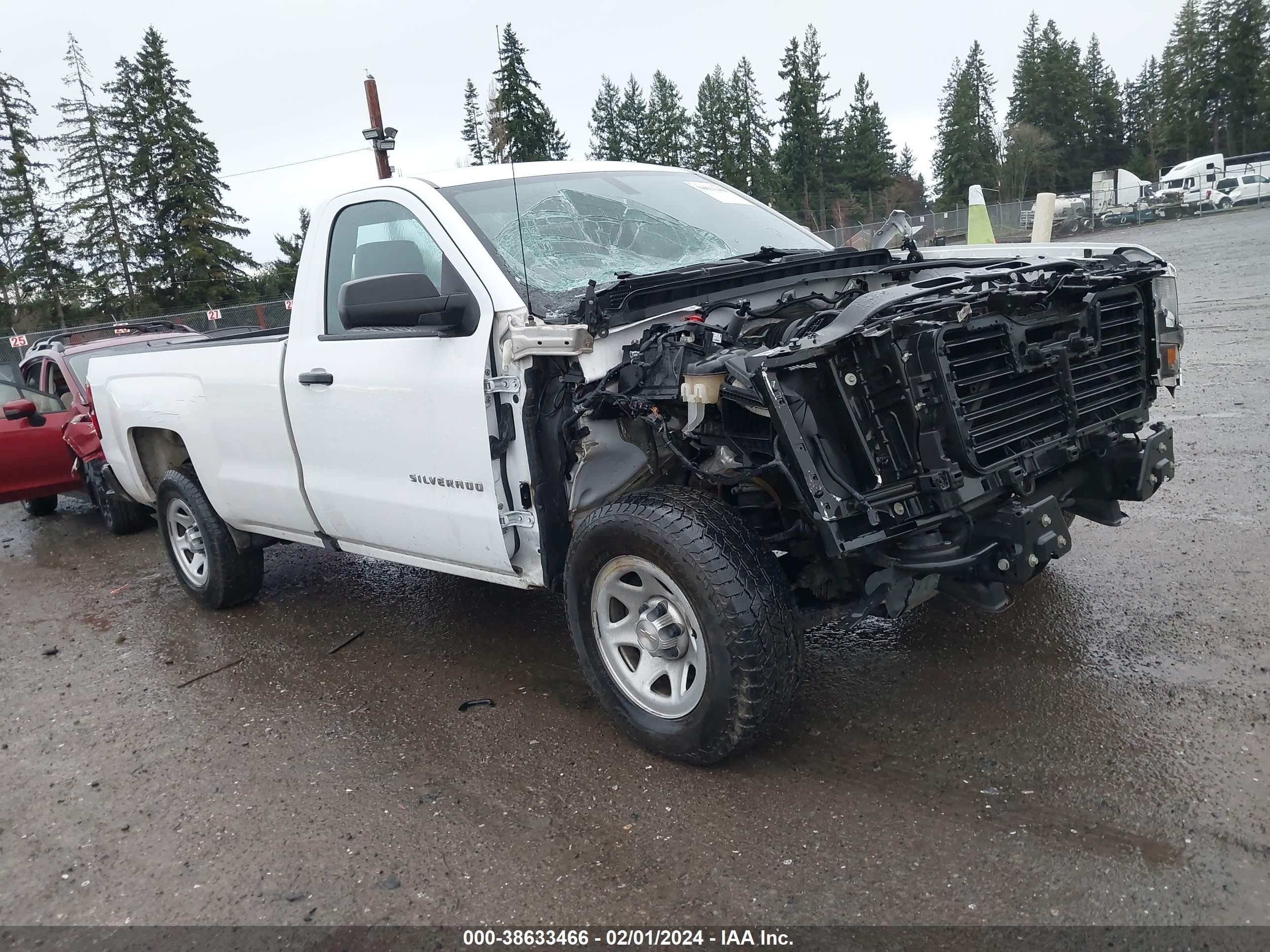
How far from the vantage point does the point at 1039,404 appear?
10.7 feet

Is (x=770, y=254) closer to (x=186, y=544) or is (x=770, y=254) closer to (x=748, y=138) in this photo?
(x=186, y=544)

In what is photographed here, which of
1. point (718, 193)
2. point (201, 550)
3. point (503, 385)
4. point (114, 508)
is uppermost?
point (718, 193)

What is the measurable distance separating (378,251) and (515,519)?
4.69ft

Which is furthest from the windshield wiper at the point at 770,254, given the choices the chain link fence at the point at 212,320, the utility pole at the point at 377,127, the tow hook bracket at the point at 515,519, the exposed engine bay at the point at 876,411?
the chain link fence at the point at 212,320

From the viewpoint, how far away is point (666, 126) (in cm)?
6644

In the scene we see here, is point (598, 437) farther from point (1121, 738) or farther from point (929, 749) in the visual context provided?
point (1121, 738)

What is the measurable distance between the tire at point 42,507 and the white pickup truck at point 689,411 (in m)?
6.23

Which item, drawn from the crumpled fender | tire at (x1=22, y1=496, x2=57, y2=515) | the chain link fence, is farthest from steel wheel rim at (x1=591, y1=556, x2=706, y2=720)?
the chain link fence

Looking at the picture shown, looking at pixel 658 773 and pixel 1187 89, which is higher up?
pixel 1187 89

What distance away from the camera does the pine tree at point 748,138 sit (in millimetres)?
65875

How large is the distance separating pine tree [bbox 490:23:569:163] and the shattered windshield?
0.24m

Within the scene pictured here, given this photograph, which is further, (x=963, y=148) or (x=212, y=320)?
(x=963, y=148)

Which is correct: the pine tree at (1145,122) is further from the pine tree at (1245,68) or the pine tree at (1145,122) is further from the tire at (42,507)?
the tire at (42,507)

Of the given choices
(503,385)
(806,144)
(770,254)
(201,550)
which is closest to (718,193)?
(770,254)
